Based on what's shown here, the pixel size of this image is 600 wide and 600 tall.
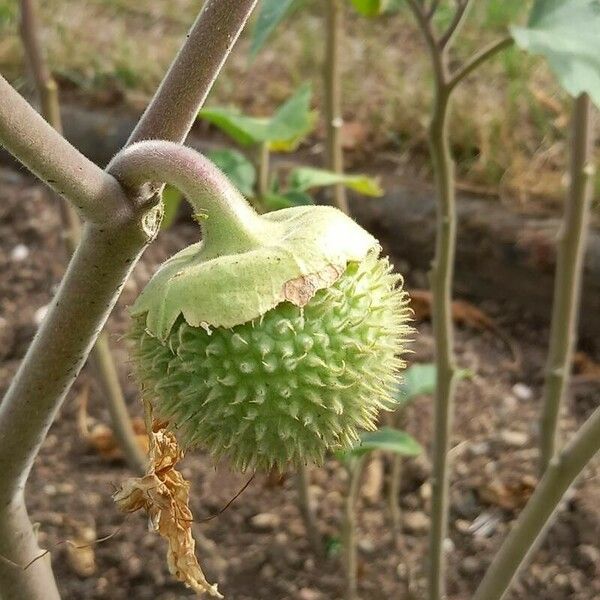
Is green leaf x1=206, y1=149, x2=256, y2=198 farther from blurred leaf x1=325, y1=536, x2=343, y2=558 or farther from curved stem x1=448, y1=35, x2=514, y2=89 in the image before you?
blurred leaf x1=325, y1=536, x2=343, y2=558

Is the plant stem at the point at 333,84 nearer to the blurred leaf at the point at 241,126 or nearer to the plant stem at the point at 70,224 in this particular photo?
the blurred leaf at the point at 241,126

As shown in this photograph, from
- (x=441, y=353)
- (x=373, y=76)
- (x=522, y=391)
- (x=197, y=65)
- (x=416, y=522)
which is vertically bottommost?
(x=416, y=522)

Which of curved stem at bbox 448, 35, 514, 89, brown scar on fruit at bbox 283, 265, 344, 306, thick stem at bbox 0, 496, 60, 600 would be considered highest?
curved stem at bbox 448, 35, 514, 89

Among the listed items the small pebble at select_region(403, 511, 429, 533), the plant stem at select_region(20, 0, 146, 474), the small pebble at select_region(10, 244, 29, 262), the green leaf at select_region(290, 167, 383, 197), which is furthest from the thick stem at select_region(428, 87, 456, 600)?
the small pebble at select_region(10, 244, 29, 262)

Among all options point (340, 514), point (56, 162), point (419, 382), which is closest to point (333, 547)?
point (340, 514)

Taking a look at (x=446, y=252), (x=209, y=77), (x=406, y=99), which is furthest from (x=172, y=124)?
(x=406, y=99)

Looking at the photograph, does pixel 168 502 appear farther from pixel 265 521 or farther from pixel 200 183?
pixel 265 521
